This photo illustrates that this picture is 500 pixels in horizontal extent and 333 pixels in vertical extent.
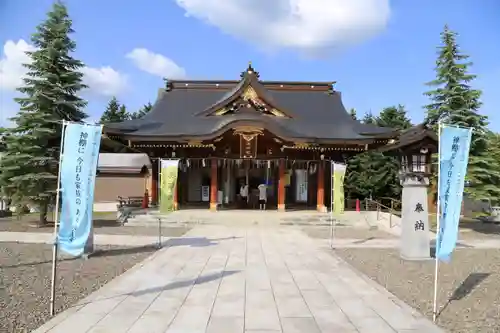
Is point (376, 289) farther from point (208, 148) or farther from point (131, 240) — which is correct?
point (208, 148)

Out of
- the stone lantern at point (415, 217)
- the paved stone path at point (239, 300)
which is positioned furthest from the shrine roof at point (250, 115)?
the paved stone path at point (239, 300)

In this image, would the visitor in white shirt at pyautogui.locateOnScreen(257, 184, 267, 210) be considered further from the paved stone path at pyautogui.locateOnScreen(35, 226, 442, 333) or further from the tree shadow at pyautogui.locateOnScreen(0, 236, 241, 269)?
the paved stone path at pyautogui.locateOnScreen(35, 226, 442, 333)

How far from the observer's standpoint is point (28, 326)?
5320mm

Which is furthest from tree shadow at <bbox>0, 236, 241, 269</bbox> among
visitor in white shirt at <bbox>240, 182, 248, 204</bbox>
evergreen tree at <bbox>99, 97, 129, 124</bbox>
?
evergreen tree at <bbox>99, 97, 129, 124</bbox>

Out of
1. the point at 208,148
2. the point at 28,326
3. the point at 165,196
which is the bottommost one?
the point at 28,326

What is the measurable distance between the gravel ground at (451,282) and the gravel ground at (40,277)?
534 cm

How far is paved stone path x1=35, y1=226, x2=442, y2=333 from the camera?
5457 mm

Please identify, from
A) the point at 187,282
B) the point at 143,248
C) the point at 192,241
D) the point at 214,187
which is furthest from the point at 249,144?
the point at 187,282

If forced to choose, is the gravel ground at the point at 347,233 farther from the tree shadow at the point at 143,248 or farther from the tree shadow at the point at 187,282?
the tree shadow at the point at 187,282

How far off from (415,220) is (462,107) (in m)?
9.53

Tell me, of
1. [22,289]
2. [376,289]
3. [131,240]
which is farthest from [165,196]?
[376,289]

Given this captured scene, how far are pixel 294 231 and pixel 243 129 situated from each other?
20.0ft

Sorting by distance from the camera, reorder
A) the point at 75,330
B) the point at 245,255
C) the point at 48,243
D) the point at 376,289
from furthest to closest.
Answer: the point at 48,243, the point at 245,255, the point at 376,289, the point at 75,330

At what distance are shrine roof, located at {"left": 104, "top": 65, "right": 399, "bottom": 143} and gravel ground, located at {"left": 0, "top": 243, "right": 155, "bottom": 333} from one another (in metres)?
10.4
